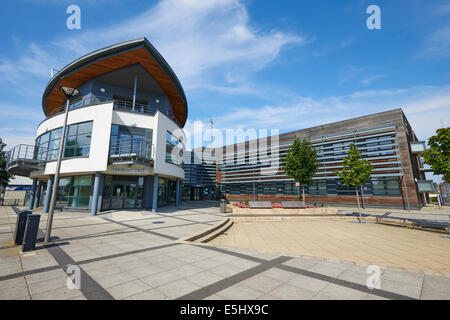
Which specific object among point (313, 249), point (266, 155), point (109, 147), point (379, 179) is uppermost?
point (266, 155)

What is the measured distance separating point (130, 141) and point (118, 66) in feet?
25.4

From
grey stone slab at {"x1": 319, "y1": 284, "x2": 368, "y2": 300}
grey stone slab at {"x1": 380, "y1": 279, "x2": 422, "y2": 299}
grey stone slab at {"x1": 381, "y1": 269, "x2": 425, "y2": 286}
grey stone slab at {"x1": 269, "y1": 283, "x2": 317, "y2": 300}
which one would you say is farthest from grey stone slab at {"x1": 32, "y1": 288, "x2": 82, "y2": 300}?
grey stone slab at {"x1": 381, "y1": 269, "x2": 425, "y2": 286}

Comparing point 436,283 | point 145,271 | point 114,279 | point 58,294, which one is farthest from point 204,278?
point 436,283

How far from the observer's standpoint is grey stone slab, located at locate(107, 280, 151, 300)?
11.6 ft

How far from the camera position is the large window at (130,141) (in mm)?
16953

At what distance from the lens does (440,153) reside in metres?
11.8

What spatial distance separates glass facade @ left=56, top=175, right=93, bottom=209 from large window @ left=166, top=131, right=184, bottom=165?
289 inches

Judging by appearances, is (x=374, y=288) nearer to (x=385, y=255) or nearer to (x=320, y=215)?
(x=385, y=255)

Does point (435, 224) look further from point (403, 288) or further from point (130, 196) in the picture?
point (130, 196)
